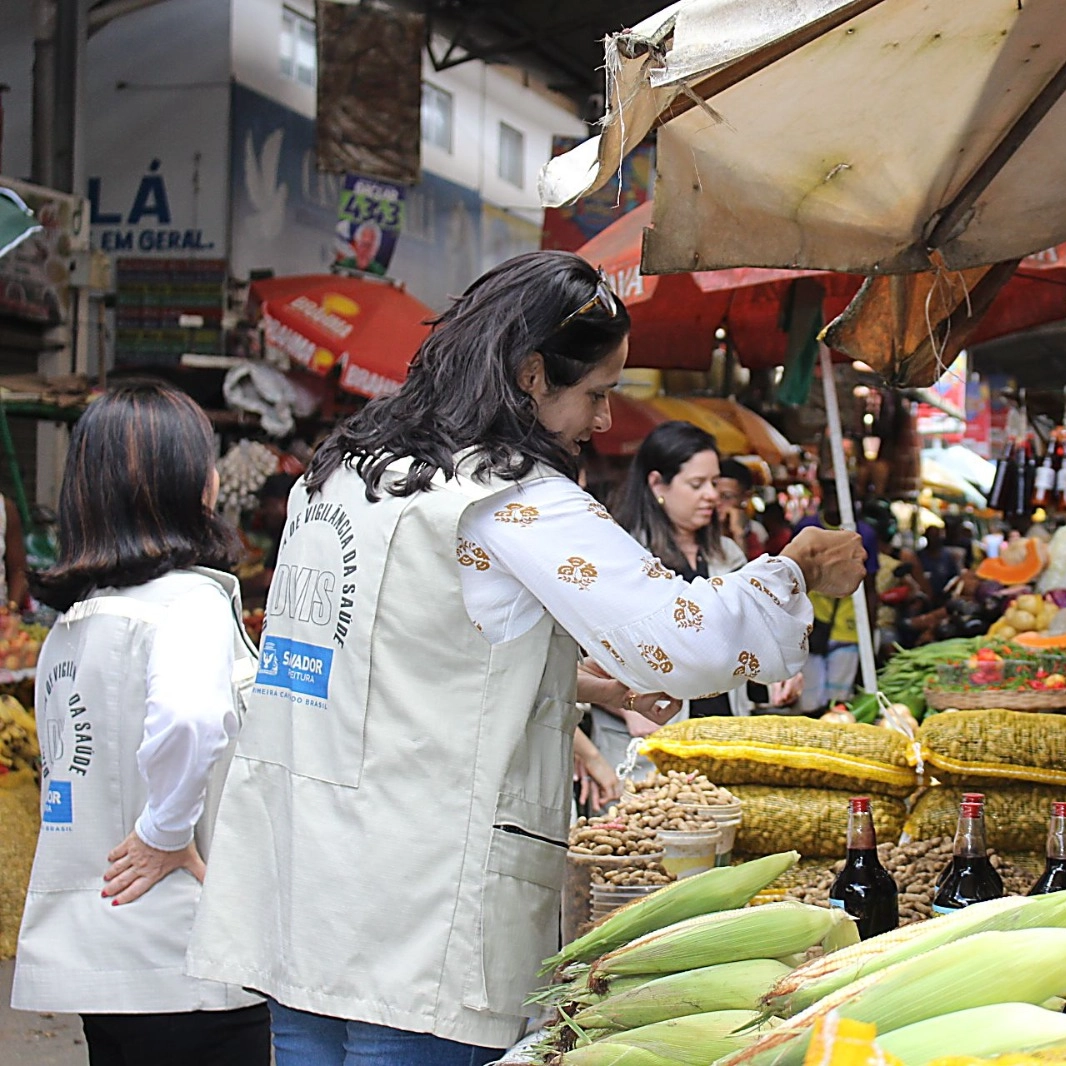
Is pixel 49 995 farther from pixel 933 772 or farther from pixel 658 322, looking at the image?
pixel 658 322

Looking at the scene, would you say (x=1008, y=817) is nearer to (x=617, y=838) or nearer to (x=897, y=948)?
(x=617, y=838)

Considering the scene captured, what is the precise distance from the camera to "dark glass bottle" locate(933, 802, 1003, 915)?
2602mm

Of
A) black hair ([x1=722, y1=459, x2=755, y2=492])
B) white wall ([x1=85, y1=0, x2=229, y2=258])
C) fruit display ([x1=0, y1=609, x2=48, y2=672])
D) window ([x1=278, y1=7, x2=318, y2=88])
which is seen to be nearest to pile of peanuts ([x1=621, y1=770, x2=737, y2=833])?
fruit display ([x1=0, y1=609, x2=48, y2=672])

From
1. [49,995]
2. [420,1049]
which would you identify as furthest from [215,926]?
[49,995]

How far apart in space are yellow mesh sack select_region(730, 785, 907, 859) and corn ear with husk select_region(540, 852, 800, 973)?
1253mm

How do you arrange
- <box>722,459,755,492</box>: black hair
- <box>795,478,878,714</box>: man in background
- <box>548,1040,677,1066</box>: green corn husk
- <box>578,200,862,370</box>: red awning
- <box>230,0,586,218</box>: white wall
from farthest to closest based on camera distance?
1. <box>230,0,586,218</box>: white wall
2. <box>795,478,878,714</box>: man in background
3. <box>722,459,755,492</box>: black hair
4. <box>578,200,862,370</box>: red awning
5. <box>548,1040,677,1066</box>: green corn husk

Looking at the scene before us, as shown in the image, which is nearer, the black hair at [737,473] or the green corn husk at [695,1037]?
the green corn husk at [695,1037]

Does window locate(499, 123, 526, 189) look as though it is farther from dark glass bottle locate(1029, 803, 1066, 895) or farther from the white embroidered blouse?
the white embroidered blouse

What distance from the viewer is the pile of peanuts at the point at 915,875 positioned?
315cm

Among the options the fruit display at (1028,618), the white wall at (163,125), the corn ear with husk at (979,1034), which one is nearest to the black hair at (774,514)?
the white wall at (163,125)

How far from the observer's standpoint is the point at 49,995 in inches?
103

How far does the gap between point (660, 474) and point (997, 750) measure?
6.75 ft

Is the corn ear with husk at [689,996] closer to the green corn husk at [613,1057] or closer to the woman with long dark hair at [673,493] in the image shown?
the green corn husk at [613,1057]

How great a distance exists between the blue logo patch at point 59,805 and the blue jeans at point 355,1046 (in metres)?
0.76
